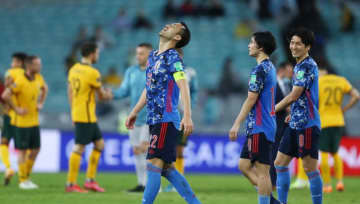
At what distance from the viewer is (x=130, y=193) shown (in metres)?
11.1

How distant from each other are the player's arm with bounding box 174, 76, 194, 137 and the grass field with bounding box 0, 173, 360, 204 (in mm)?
2757

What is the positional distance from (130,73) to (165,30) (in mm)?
4099

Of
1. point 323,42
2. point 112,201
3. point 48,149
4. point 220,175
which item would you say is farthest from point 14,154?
point 323,42

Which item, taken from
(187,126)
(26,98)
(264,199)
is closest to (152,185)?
(187,126)

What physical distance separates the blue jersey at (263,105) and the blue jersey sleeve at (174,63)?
79 cm

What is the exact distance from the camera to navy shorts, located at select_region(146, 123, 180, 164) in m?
7.48

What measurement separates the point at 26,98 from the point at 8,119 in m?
1.36

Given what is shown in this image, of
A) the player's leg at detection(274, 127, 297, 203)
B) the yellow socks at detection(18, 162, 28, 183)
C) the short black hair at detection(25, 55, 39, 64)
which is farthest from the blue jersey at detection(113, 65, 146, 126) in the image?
the player's leg at detection(274, 127, 297, 203)

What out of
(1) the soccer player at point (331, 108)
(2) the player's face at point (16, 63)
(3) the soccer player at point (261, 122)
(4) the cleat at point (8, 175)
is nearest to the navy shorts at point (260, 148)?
(3) the soccer player at point (261, 122)

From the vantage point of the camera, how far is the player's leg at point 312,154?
27.0 ft

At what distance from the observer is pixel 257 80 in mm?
7637

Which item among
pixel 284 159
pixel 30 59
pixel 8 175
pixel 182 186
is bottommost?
pixel 8 175

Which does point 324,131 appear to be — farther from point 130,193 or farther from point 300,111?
point 300,111

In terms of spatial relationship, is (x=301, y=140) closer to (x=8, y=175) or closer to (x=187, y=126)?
(x=187, y=126)
